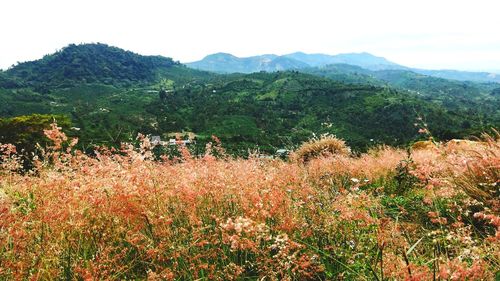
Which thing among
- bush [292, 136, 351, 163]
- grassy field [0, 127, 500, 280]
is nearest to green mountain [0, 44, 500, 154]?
bush [292, 136, 351, 163]

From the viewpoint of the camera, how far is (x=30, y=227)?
10.4 feet

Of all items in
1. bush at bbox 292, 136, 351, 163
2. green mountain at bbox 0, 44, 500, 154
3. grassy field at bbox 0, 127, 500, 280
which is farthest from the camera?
green mountain at bbox 0, 44, 500, 154

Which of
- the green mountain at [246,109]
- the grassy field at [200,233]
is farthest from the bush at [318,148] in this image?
the green mountain at [246,109]

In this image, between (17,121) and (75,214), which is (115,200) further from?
(17,121)

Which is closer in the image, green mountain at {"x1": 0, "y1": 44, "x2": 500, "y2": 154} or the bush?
the bush

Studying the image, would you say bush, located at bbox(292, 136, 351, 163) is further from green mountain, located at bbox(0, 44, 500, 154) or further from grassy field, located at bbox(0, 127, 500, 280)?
green mountain, located at bbox(0, 44, 500, 154)

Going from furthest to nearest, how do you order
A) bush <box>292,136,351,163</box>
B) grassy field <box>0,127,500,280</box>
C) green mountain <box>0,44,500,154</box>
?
green mountain <box>0,44,500,154</box> < bush <box>292,136,351,163</box> < grassy field <box>0,127,500,280</box>

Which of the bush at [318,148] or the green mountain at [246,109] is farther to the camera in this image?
the green mountain at [246,109]

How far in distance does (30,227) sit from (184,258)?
4.87ft

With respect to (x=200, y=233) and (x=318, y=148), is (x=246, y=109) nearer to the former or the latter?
(x=318, y=148)

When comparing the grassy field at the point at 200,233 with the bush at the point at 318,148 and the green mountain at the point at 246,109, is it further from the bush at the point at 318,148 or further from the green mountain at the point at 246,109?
the green mountain at the point at 246,109

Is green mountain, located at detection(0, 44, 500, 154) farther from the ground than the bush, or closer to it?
closer to it

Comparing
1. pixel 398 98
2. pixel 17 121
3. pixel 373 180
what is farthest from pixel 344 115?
pixel 373 180

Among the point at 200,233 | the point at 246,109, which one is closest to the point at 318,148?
the point at 200,233
